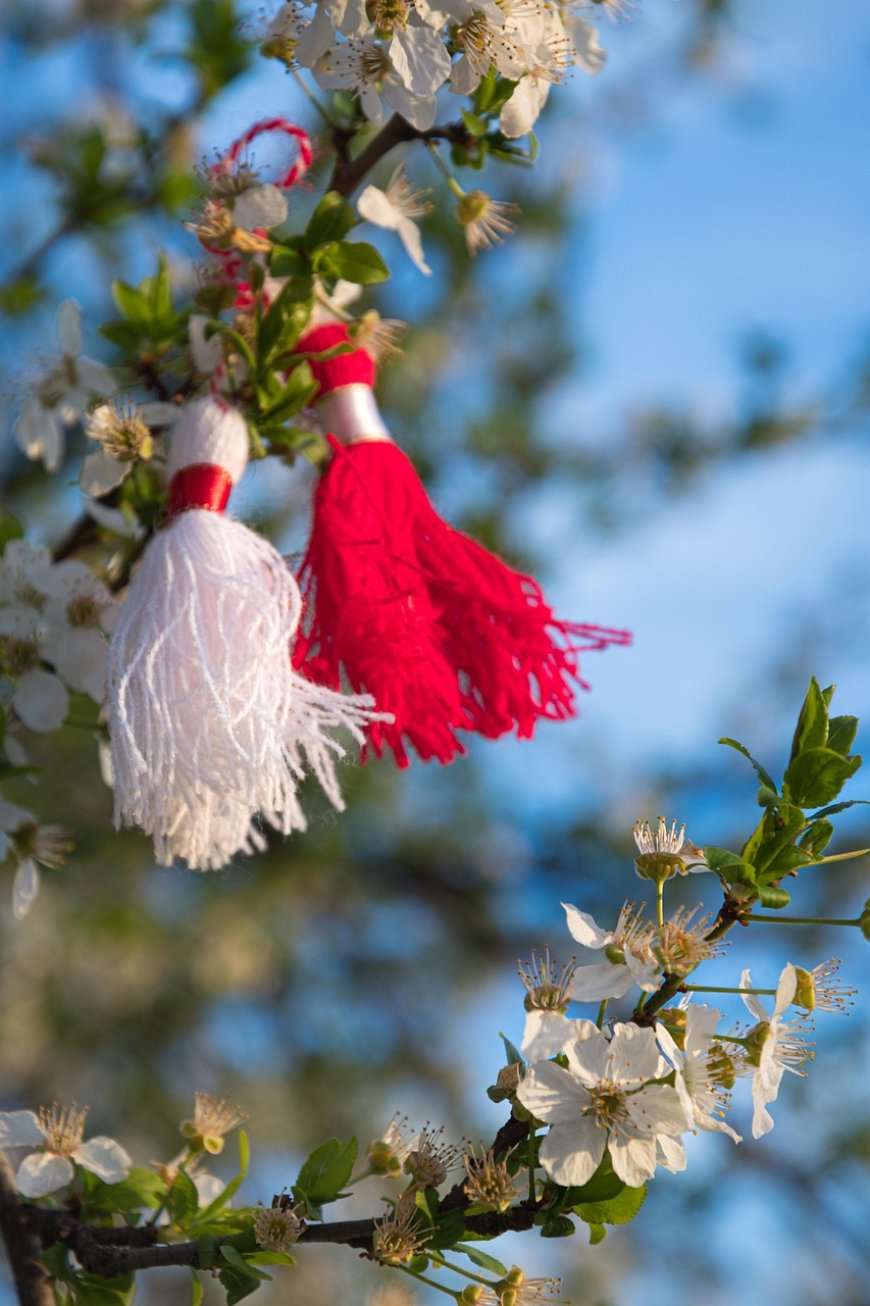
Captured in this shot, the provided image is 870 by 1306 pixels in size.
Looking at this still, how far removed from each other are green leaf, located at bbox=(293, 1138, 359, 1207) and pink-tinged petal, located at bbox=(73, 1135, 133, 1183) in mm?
159

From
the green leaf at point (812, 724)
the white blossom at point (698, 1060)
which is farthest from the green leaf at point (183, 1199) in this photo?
the green leaf at point (812, 724)

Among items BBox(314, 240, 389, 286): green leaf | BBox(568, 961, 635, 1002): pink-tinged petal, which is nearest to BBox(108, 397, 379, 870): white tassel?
BBox(314, 240, 389, 286): green leaf

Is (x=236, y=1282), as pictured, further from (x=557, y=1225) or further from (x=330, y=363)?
(x=330, y=363)

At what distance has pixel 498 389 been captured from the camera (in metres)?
2.89

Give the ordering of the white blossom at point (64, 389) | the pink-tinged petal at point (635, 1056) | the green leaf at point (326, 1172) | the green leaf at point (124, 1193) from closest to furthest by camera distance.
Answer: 1. the pink-tinged petal at point (635, 1056)
2. the green leaf at point (326, 1172)
3. the green leaf at point (124, 1193)
4. the white blossom at point (64, 389)

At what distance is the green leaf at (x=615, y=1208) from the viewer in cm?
65

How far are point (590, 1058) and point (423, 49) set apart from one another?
57cm

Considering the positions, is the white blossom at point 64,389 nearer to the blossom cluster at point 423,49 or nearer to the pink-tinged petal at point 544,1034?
the blossom cluster at point 423,49

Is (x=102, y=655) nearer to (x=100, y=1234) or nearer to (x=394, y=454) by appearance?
(x=394, y=454)

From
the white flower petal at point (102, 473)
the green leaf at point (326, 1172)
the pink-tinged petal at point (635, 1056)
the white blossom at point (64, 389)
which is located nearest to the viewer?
the pink-tinged petal at point (635, 1056)

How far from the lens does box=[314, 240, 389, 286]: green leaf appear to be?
890 mm

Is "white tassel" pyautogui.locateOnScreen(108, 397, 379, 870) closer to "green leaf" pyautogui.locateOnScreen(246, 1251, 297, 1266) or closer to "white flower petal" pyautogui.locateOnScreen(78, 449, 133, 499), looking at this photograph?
"white flower petal" pyautogui.locateOnScreen(78, 449, 133, 499)

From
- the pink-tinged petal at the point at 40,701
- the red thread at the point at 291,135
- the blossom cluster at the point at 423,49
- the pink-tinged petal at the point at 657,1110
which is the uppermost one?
the red thread at the point at 291,135

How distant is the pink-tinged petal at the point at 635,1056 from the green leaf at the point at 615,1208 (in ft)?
0.22
